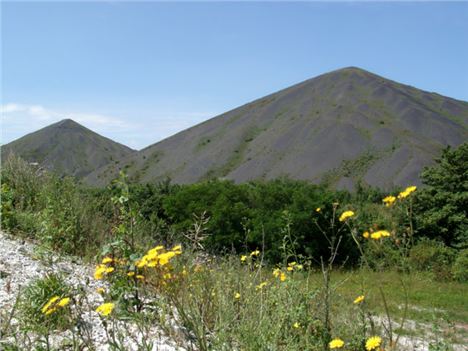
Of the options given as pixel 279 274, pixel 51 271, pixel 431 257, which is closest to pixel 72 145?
pixel 431 257

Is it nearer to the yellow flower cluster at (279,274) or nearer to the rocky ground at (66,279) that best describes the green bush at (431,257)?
the rocky ground at (66,279)

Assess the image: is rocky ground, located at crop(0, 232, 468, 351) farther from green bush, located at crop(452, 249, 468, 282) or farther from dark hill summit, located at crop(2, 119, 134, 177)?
dark hill summit, located at crop(2, 119, 134, 177)

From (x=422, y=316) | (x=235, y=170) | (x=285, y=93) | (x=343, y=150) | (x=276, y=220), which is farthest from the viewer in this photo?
(x=285, y=93)

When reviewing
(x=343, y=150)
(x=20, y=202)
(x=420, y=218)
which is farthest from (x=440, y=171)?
(x=343, y=150)

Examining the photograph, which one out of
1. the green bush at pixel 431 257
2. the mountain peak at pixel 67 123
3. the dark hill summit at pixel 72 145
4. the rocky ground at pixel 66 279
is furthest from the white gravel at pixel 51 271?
the mountain peak at pixel 67 123

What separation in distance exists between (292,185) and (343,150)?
48143 mm

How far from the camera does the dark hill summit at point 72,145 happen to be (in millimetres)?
131125

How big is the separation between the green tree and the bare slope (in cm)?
3612

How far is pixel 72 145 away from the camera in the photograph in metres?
144

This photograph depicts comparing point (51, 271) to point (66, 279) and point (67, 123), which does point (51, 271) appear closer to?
point (66, 279)

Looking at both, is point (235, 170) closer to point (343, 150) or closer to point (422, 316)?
point (343, 150)

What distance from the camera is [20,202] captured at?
6.47 m

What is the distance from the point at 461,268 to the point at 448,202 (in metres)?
2.61

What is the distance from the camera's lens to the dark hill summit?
13112 cm
